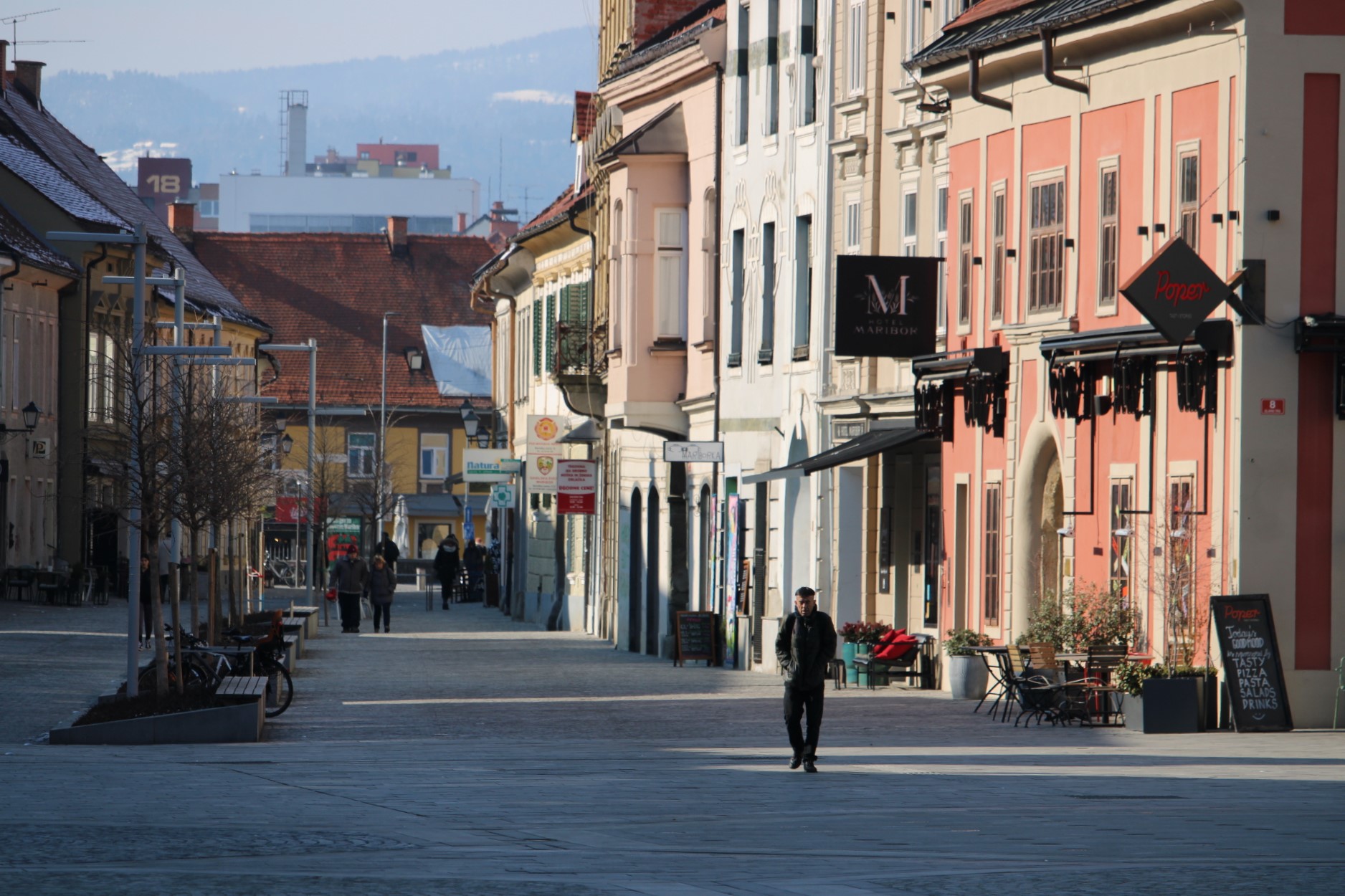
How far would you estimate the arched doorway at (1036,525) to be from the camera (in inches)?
1105

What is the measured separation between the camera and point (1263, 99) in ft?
77.4

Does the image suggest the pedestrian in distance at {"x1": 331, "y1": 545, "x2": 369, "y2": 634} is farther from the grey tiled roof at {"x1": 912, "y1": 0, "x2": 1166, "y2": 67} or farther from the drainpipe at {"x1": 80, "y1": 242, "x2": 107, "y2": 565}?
the grey tiled roof at {"x1": 912, "y1": 0, "x2": 1166, "y2": 67}

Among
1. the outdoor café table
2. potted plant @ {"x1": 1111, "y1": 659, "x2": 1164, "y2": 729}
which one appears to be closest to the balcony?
the outdoor café table

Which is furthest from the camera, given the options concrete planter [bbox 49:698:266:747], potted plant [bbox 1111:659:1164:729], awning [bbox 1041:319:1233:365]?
awning [bbox 1041:319:1233:365]

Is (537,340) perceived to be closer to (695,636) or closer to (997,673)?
(695,636)

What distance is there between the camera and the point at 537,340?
2400 inches

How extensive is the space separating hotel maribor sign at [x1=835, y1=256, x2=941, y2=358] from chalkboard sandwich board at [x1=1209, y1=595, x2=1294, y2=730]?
791 centimetres

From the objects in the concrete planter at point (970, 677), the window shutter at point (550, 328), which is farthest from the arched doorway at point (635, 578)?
the concrete planter at point (970, 677)

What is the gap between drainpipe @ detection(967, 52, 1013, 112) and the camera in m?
28.6

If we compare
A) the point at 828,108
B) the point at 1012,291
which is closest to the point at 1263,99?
the point at 1012,291

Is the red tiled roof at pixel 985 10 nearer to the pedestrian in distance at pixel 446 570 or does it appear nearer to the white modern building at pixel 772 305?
the white modern building at pixel 772 305

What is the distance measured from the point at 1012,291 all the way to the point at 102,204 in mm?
41742

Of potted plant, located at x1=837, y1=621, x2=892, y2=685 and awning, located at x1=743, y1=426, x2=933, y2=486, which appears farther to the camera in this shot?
potted plant, located at x1=837, y1=621, x2=892, y2=685

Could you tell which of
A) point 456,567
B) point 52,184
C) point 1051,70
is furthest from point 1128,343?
point 456,567
